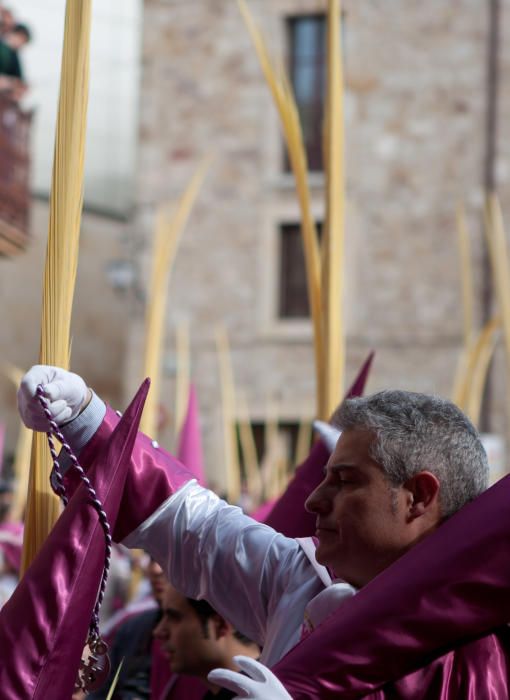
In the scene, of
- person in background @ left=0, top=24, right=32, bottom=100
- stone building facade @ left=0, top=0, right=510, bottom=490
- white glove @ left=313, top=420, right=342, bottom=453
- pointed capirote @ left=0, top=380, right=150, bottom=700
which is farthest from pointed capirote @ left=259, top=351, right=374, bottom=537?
stone building facade @ left=0, top=0, right=510, bottom=490

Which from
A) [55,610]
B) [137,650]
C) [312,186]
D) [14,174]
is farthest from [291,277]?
[55,610]

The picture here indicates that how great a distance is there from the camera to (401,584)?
58.7 inches

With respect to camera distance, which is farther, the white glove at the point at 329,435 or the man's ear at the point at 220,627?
the man's ear at the point at 220,627

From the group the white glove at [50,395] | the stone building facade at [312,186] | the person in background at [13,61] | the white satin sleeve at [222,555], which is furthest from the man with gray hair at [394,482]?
the stone building facade at [312,186]

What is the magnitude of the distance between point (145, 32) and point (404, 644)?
49.6 feet

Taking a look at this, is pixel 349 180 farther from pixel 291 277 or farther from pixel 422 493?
pixel 422 493

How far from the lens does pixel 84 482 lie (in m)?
1.65

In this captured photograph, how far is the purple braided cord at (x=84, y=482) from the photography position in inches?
64.4

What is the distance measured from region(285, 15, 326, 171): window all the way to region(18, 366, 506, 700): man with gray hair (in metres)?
13.8

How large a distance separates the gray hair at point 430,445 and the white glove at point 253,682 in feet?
1.06

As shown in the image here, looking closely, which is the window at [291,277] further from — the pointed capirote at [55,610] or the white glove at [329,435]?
the pointed capirote at [55,610]

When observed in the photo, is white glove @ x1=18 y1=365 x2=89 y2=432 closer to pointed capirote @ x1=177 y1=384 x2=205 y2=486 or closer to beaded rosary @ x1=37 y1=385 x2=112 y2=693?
beaded rosary @ x1=37 y1=385 x2=112 y2=693

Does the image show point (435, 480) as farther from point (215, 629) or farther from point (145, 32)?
point (145, 32)

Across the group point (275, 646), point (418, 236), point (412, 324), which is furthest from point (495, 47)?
point (275, 646)
